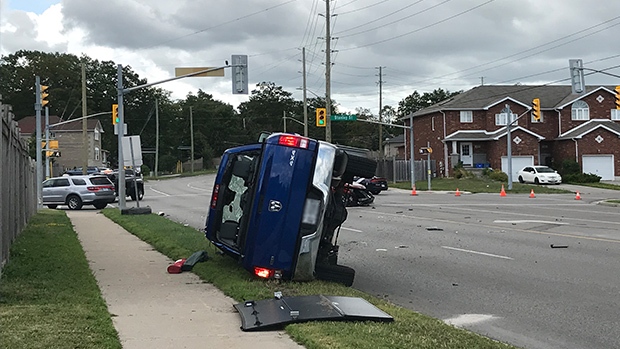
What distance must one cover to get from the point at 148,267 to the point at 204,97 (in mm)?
111602

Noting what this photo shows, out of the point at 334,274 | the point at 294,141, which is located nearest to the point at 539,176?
the point at 334,274

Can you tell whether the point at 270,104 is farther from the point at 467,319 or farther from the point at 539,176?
the point at 467,319

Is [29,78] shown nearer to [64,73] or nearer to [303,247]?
[64,73]

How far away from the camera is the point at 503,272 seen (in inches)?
472

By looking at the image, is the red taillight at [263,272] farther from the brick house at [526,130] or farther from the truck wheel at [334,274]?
the brick house at [526,130]

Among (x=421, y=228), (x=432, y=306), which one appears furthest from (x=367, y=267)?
(x=421, y=228)

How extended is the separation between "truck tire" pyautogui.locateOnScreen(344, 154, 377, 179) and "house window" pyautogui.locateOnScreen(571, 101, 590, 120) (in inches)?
2165

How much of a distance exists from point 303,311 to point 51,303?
3.04m

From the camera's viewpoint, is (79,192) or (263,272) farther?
(79,192)

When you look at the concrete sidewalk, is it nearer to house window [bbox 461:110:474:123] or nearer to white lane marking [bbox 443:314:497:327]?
white lane marking [bbox 443:314:497:327]

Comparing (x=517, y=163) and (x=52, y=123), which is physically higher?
(x=52, y=123)

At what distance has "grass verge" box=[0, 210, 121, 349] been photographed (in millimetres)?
6379

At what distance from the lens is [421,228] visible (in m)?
19.8

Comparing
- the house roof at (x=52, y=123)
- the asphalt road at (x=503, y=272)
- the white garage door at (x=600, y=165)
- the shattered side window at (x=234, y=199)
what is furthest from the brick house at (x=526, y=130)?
the shattered side window at (x=234, y=199)
